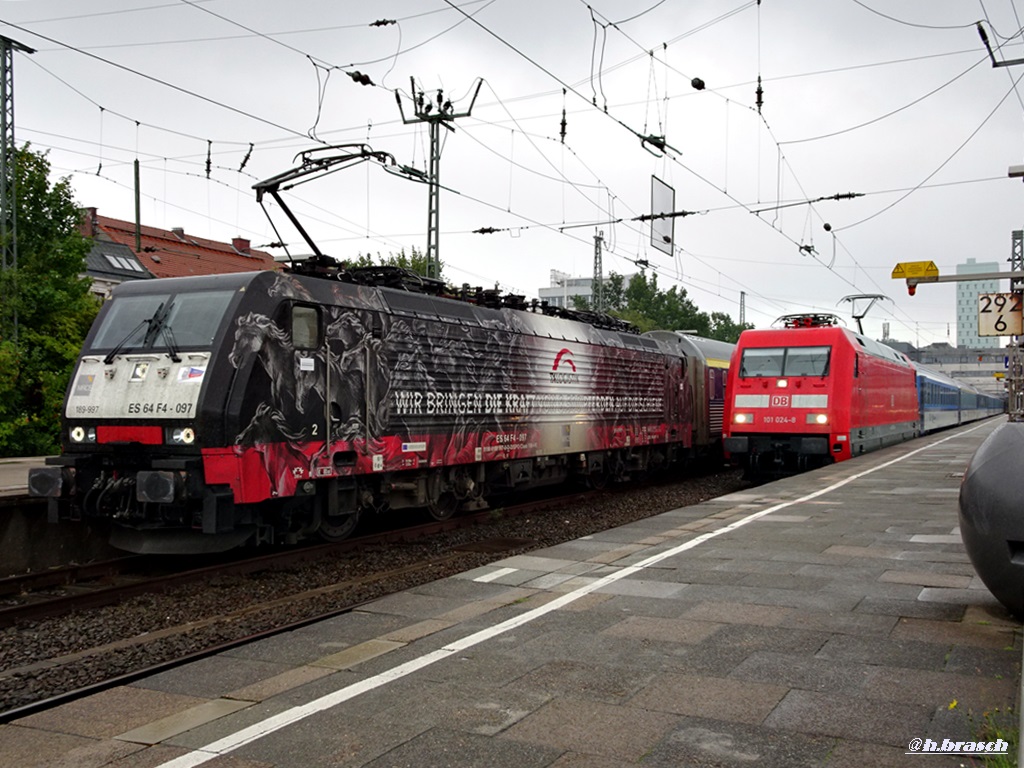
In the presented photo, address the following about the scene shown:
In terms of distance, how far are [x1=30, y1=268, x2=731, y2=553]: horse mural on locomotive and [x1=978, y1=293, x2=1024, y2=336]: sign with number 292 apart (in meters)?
7.67

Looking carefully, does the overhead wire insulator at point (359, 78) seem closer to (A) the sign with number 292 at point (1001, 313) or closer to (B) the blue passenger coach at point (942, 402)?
(A) the sign with number 292 at point (1001, 313)

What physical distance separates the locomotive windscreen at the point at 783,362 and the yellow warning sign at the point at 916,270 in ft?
20.1

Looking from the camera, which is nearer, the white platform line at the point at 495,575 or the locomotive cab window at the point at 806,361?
the white platform line at the point at 495,575

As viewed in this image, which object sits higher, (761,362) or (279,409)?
(761,362)

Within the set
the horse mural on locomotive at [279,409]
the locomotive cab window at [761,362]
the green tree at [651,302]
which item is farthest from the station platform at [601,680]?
the green tree at [651,302]

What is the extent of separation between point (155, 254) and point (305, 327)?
43543 mm

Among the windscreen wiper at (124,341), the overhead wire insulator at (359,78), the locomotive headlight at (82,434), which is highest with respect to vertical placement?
the overhead wire insulator at (359,78)

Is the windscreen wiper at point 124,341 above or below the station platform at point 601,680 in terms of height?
above

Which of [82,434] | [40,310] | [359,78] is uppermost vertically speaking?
[359,78]

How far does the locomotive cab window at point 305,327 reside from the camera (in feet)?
31.1

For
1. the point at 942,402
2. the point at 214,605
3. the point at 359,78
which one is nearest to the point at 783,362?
the point at 359,78

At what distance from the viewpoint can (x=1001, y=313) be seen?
14.5 metres
